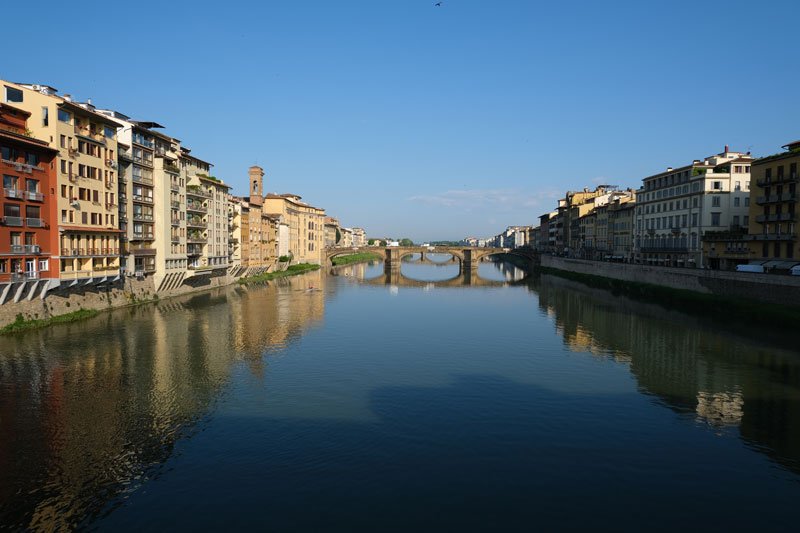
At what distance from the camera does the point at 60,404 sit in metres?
23.7

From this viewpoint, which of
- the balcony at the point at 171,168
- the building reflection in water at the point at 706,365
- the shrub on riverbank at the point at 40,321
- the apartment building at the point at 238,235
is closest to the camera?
the building reflection in water at the point at 706,365

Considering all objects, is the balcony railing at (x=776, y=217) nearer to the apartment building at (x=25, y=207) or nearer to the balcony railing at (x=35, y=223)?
the apartment building at (x=25, y=207)

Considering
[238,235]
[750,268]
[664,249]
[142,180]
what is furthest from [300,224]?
[750,268]

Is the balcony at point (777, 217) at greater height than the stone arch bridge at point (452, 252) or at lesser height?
greater

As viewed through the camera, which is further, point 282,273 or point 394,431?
point 282,273

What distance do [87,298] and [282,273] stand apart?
56.3m

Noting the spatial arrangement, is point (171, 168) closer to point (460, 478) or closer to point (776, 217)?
point (460, 478)

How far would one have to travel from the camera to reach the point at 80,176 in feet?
140

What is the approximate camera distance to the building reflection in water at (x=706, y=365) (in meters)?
22.1

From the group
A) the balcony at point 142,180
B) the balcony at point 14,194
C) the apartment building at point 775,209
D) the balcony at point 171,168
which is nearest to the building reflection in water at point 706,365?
the apartment building at point 775,209

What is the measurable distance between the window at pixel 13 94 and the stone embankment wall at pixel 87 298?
13905 millimetres

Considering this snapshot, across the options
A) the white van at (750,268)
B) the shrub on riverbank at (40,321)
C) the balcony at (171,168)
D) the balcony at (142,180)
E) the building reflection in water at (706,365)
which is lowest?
the building reflection in water at (706,365)

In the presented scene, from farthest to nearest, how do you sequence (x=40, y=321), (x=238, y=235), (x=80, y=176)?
(x=238, y=235) → (x=80, y=176) → (x=40, y=321)

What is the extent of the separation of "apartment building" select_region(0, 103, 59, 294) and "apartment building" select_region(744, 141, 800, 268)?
64.1 m
